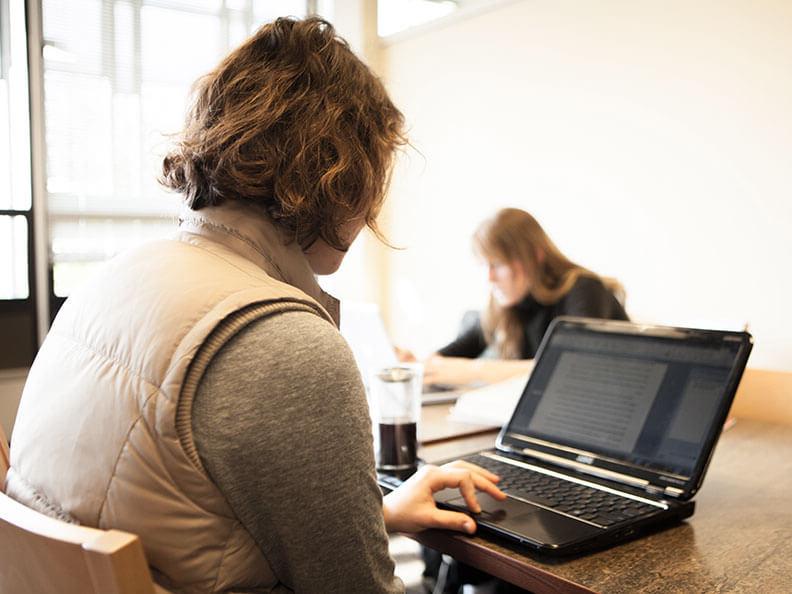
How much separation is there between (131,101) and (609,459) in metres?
3.48

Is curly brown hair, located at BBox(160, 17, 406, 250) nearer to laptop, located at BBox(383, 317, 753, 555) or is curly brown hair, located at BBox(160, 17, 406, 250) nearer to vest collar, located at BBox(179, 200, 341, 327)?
vest collar, located at BBox(179, 200, 341, 327)

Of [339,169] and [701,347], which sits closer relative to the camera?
[339,169]

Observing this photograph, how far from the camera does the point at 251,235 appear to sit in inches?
33.8

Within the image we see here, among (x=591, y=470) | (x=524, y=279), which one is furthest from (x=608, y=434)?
(x=524, y=279)

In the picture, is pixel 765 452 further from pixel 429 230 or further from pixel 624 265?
pixel 429 230

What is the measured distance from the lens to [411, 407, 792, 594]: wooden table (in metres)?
0.78

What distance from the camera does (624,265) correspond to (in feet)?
10.7

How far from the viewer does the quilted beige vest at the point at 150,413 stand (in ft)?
2.22

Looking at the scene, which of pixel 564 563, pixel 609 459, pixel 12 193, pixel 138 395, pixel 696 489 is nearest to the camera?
pixel 138 395

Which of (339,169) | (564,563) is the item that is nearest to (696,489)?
(564,563)

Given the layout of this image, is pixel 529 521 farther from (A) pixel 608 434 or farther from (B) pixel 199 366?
(B) pixel 199 366

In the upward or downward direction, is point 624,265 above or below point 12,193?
below

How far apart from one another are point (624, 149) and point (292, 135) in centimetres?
266

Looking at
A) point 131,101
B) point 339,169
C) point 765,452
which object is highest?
point 131,101
